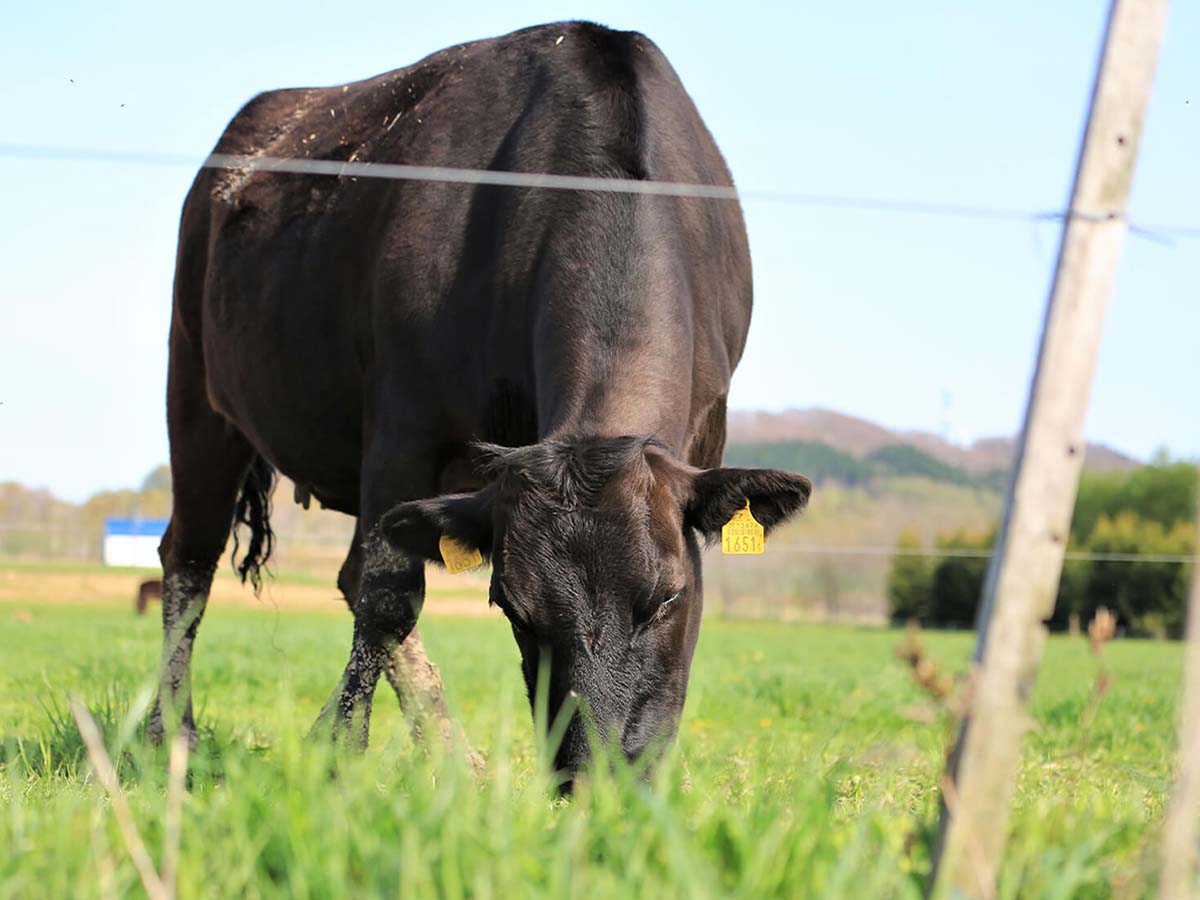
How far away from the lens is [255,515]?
7891 mm

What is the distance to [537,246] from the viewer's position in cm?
532

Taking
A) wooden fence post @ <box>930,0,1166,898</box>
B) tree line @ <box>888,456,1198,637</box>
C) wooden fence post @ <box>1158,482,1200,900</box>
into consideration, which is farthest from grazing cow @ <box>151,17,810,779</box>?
tree line @ <box>888,456,1198,637</box>

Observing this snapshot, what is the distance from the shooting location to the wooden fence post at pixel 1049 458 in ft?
7.04

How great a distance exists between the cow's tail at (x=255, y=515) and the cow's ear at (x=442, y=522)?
10.5ft

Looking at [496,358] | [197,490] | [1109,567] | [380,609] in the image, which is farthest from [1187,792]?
[1109,567]

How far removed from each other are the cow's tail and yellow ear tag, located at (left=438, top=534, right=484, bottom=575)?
11.0 feet

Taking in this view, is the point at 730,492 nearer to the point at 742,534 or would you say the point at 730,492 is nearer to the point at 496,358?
the point at 742,534

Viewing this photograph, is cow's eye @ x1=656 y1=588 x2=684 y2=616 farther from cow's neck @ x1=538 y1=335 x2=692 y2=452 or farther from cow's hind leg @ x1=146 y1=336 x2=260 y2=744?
cow's hind leg @ x1=146 y1=336 x2=260 y2=744

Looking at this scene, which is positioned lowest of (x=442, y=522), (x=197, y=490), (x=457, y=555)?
(x=197, y=490)

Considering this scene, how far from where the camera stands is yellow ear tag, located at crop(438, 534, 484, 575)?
4.63 metres

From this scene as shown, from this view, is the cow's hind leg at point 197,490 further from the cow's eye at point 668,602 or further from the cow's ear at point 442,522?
the cow's eye at point 668,602

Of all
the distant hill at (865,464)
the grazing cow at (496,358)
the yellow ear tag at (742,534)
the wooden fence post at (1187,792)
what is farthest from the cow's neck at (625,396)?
the distant hill at (865,464)

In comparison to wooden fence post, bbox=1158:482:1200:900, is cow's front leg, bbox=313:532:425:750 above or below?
below

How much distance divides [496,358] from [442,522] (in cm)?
100
